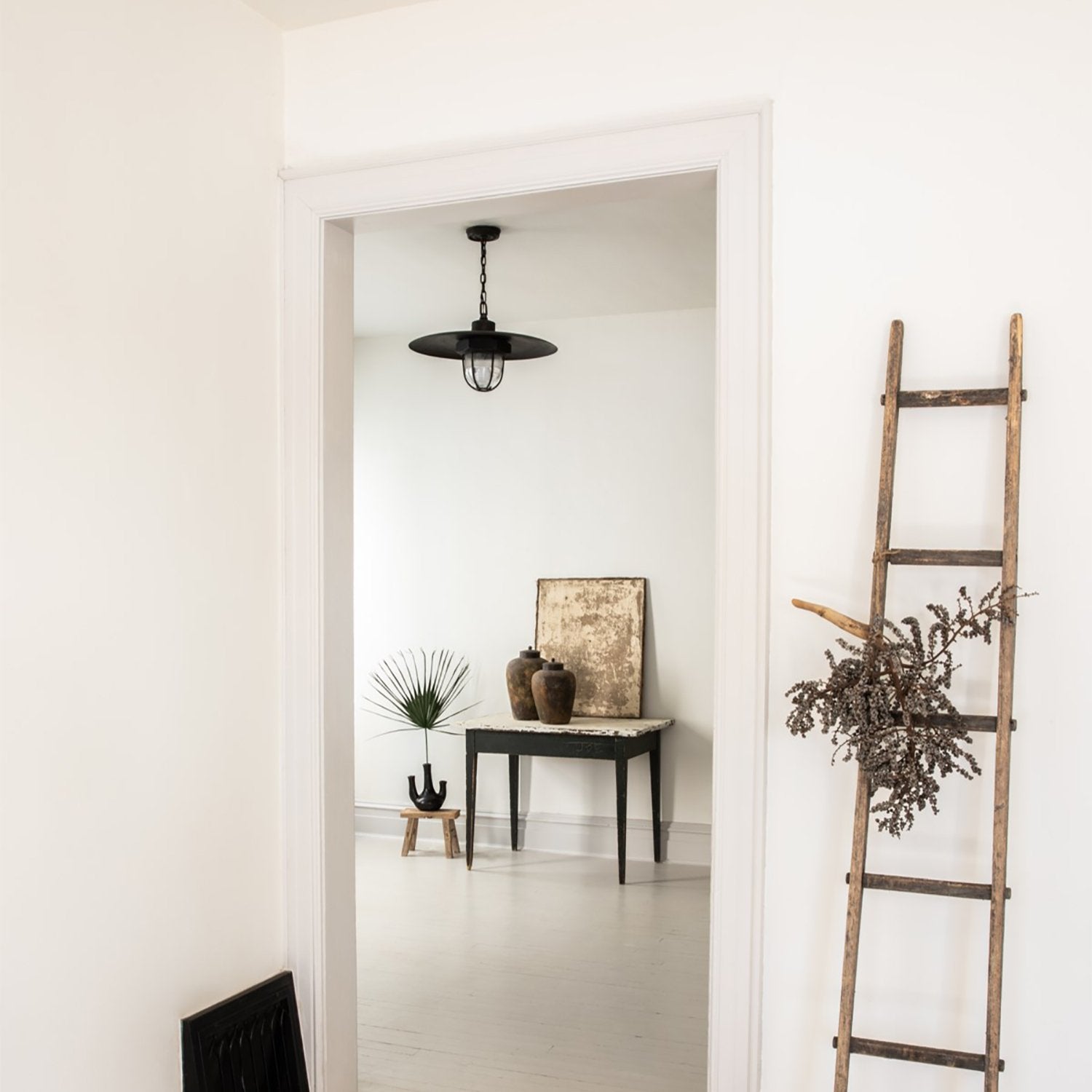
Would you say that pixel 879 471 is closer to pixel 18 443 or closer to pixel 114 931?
pixel 18 443

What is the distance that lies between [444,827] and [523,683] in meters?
0.96

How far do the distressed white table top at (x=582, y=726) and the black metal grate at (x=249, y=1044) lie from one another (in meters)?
2.74

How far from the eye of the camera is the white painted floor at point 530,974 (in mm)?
3449

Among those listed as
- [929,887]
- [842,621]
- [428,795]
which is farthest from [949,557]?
[428,795]

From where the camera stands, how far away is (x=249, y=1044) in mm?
2689

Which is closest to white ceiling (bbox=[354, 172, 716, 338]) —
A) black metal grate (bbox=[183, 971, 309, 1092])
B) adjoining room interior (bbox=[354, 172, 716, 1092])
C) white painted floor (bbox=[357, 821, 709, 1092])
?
adjoining room interior (bbox=[354, 172, 716, 1092])

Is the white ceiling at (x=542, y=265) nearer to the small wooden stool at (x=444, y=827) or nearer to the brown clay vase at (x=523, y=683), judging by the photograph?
the brown clay vase at (x=523, y=683)

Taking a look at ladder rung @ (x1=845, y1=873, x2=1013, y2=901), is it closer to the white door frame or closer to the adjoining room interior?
the white door frame

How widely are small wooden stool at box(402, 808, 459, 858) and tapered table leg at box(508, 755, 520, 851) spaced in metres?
0.30

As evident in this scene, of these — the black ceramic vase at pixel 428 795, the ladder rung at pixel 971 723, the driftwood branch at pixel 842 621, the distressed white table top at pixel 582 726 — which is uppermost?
the driftwood branch at pixel 842 621

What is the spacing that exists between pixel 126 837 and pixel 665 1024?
212 centimetres

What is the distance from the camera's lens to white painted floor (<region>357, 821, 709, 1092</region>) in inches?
136

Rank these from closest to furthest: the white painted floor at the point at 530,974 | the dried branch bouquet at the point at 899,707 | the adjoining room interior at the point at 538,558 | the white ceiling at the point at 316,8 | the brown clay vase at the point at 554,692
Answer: the dried branch bouquet at the point at 899,707 < the white ceiling at the point at 316,8 < the white painted floor at the point at 530,974 < the adjoining room interior at the point at 538,558 < the brown clay vase at the point at 554,692

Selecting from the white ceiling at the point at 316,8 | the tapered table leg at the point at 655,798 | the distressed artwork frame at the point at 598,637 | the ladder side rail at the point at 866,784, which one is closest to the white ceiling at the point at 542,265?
the white ceiling at the point at 316,8
